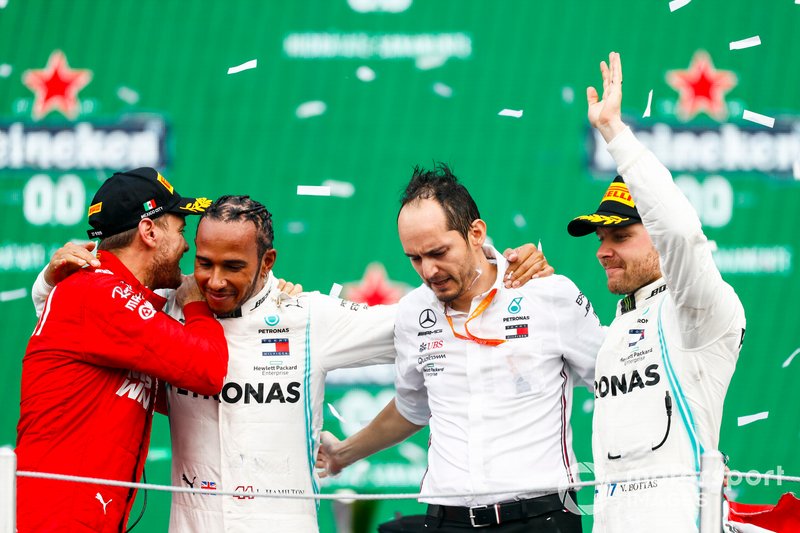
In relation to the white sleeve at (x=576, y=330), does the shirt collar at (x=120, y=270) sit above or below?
above

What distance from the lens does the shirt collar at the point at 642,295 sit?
2.91 meters

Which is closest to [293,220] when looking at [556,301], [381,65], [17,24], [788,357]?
[381,65]

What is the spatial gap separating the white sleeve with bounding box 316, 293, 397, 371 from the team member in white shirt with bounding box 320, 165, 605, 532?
8cm

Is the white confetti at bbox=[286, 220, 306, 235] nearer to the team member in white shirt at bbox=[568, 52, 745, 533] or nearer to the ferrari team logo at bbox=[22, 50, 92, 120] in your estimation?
the ferrari team logo at bbox=[22, 50, 92, 120]

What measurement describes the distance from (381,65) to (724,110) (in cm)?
139

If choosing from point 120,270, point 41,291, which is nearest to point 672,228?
point 120,270

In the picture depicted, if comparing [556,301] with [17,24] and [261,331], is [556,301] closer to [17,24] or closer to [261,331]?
[261,331]

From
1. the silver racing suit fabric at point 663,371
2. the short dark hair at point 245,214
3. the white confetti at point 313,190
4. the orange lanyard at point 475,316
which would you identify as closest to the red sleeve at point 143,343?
the short dark hair at point 245,214

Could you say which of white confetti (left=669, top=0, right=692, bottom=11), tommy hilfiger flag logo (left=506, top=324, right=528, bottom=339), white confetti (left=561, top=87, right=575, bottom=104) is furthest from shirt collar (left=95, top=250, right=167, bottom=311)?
white confetti (left=669, top=0, right=692, bottom=11)

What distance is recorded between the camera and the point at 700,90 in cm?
443

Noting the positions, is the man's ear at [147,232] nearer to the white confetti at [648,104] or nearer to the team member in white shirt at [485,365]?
the team member in white shirt at [485,365]

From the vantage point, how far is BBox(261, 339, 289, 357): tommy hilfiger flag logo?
301cm

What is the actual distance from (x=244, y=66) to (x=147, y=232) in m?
1.66

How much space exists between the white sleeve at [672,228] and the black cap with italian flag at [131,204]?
1.20 m
